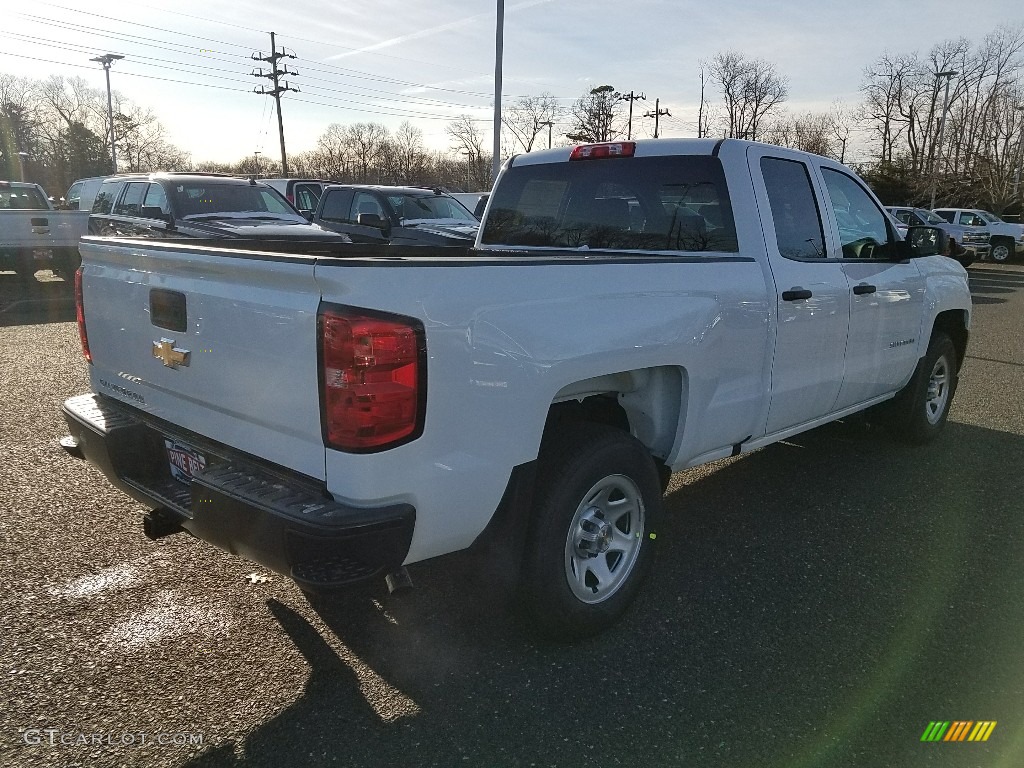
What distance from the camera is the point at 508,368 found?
245 cm

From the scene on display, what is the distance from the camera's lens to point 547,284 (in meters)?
2.60

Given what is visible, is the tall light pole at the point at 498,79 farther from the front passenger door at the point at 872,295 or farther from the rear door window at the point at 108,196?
the front passenger door at the point at 872,295

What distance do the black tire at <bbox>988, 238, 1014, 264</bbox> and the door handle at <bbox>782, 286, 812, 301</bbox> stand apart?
1139 inches

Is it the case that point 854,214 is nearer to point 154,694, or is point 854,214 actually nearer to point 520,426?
point 520,426

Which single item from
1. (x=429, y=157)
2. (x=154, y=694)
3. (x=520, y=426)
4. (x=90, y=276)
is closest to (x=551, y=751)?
(x=520, y=426)

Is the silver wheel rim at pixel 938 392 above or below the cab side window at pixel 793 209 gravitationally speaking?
below

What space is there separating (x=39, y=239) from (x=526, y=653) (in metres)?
13.0

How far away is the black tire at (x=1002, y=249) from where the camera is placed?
2745 cm

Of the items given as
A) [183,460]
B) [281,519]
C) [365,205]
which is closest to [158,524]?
[183,460]

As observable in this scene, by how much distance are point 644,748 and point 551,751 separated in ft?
0.97

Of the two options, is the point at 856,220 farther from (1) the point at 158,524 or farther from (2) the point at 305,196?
(2) the point at 305,196

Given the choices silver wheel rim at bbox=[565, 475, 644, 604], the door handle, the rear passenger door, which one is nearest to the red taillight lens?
the rear passenger door

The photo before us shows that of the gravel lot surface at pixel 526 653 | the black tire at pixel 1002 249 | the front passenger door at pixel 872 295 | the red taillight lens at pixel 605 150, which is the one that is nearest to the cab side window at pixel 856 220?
the front passenger door at pixel 872 295

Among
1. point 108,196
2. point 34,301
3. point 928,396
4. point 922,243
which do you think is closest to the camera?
point 922,243
